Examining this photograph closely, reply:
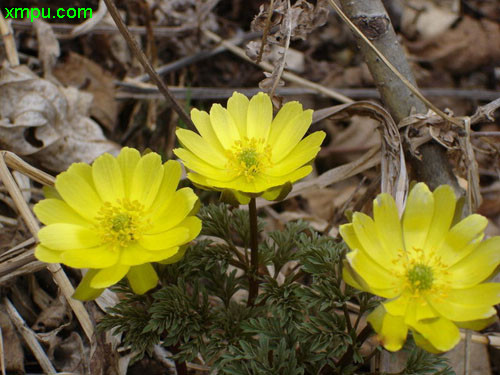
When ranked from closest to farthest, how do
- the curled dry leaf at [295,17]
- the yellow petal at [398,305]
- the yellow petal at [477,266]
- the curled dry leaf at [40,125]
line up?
the yellow petal at [398,305], the yellow petal at [477,266], the curled dry leaf at [295,17], the curled dry leaf at [40,125]

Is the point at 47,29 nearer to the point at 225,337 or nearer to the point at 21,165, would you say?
the point at 21,165

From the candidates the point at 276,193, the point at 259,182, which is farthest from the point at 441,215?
the point at 259,182

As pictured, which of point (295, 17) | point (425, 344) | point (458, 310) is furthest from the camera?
point (295, 17)

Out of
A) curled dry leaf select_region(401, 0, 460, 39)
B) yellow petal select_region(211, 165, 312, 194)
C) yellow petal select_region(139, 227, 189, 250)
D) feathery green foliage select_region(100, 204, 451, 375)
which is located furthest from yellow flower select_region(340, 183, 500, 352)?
curled dry leaf select_region(401, 0, 460, 39)

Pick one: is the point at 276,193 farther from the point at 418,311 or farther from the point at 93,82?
the point at 93,82

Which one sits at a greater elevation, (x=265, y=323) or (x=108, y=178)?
(x=108, y=178)

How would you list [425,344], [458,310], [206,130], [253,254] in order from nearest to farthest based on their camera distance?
1. [425,344]
2. [458,310]
3. [253,254]
4. [206,130]

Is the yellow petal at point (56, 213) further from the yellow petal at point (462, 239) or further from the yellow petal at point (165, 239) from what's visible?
the yellow petal at point (462, 239)

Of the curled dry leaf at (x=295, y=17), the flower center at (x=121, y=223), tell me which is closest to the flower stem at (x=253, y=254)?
the flower center at (x=121, y=223)
